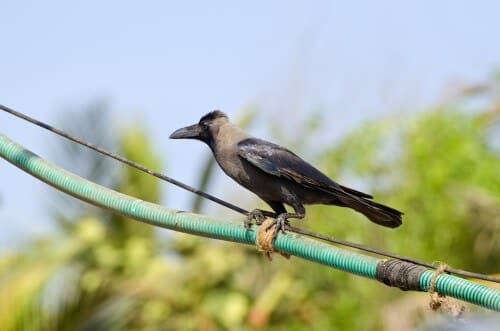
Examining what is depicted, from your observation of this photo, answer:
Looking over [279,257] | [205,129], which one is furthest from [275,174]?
[279,257]

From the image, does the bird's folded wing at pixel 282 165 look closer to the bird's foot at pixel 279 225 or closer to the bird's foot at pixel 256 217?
the bird's foot at pixel 256 217

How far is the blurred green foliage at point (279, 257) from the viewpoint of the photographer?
12414 mm

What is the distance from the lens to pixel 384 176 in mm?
19875

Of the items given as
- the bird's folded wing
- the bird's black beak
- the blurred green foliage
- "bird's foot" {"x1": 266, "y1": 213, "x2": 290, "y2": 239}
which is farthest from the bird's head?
the blurred green foliage

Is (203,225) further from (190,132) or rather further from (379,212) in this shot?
(190,132)

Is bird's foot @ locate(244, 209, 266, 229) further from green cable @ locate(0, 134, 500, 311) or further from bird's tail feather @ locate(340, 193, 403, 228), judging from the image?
bird's tail feather @ locate(340, 193, 403, 228)

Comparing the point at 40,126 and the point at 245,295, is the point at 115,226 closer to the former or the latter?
the point at 245,295

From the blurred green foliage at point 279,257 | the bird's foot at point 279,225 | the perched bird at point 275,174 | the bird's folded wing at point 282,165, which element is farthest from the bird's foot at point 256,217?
the blurred green foliage at point 279,257

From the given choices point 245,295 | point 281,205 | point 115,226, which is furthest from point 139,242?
point 281,205

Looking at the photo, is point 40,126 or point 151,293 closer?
point 40,126

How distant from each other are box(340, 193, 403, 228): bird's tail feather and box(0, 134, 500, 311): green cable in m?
1.03

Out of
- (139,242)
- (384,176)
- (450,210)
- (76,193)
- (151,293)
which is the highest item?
(384,176)

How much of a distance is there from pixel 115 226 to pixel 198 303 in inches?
68.3

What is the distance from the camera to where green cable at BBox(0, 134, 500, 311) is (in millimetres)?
4633
